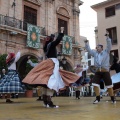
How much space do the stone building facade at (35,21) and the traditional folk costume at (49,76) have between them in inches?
441

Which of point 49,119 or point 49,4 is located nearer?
point 49,119

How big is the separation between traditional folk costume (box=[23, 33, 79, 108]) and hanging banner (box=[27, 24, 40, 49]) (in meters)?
12.1

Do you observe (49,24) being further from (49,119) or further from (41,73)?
(49,119)

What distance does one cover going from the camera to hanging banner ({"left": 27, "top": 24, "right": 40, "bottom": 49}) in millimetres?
17734

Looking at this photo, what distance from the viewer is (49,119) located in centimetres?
329

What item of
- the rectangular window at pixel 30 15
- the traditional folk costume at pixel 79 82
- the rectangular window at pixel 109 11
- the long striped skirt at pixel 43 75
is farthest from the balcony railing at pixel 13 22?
the rectangular window at pixel 109 11

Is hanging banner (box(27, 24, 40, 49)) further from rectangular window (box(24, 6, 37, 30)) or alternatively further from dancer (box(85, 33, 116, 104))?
dancer (box(85, 33, 116, 104))

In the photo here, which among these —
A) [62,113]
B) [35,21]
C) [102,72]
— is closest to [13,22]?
[35,21]

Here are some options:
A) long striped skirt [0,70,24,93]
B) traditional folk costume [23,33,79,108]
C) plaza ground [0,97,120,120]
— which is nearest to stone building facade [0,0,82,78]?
long striped skirt [0,70,24,93]

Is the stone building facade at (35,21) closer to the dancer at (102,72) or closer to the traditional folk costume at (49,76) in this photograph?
the dancer at (102,72)

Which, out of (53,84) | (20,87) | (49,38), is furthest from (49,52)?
(20,87)

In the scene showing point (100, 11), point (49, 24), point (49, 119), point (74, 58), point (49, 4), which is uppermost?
point (100, 11)

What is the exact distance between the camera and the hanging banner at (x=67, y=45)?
20.4 m

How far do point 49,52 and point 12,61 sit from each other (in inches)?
96.1
